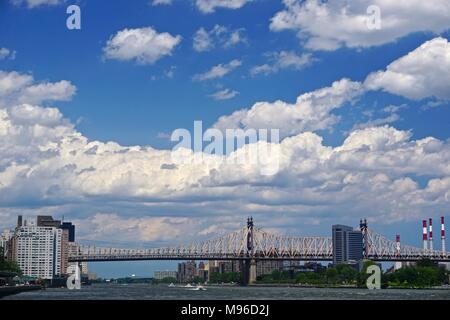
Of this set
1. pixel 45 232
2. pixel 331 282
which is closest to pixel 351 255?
pixel 331 282

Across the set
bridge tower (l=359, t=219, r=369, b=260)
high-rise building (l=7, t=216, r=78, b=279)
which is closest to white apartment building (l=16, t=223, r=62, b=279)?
high-rise building (l=7, t=216, r=78, b=279)

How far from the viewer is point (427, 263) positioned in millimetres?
113062

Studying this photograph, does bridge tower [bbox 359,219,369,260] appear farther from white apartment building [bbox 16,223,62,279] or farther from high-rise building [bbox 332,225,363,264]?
white apartment building [bbox 16,223,62,279]

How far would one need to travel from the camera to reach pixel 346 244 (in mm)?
131875

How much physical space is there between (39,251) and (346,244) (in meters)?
60.1

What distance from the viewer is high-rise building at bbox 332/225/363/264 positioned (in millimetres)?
128300

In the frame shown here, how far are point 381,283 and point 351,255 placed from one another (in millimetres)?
28260

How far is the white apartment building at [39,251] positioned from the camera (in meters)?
148

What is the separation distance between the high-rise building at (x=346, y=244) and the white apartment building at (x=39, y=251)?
167 ft
